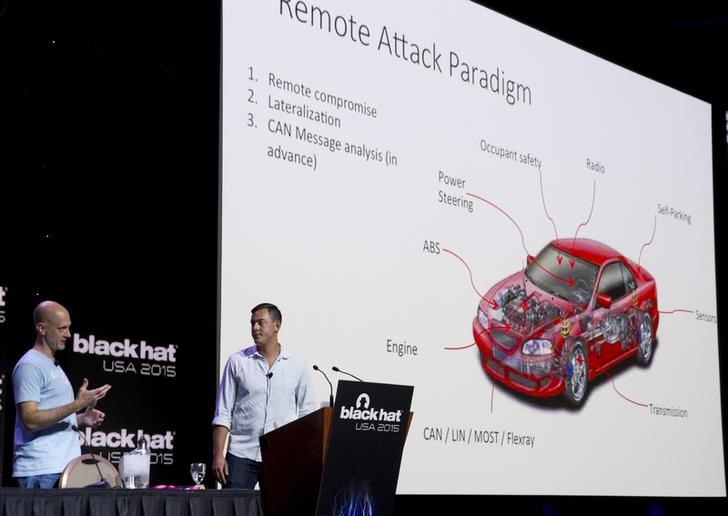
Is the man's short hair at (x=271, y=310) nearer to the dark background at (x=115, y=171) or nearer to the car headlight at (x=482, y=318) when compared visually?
the dark background at (x=115, y=171)

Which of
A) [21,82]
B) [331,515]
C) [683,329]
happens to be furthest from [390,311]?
[331,515]

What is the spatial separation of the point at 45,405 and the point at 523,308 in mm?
2260

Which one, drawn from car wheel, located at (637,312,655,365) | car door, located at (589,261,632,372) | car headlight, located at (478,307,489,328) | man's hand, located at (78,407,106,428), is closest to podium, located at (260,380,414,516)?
man's hand, located at (78,407,106,428)

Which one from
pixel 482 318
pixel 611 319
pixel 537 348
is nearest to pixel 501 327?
pixel 482 318

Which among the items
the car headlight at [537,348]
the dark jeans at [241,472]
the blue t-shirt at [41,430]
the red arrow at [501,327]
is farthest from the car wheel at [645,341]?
the blue t-shirt at [41,430]

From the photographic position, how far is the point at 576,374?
5.27 meters

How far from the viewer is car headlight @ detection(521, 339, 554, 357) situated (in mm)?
5047

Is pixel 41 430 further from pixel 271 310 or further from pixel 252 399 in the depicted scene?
pixel 271 310

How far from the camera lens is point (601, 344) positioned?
17.8 feet

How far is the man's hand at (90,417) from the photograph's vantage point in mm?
3777

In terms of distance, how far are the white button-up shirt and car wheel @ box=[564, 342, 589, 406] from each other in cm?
166

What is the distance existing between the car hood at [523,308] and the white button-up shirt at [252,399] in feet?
3.94

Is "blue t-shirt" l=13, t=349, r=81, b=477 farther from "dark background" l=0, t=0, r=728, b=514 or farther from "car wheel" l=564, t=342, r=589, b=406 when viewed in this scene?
"car wheel" l=564, t=342, r=589, b=406

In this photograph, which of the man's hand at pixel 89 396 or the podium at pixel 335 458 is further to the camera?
the man's hand at pixel 89 396
